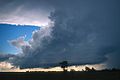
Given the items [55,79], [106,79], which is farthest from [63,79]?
[106,79]

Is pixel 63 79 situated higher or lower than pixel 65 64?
lower

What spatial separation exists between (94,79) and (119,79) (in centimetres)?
913

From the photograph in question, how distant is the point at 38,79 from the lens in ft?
332

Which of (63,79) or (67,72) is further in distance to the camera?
(67,72)

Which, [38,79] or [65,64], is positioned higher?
[65,64]

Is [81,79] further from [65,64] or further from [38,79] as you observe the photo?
[65,64]

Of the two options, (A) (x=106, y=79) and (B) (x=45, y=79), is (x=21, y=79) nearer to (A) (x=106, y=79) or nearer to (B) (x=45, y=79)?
(B) (x=45, y=79)

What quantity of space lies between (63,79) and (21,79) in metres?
15.8

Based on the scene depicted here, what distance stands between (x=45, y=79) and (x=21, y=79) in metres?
9.13

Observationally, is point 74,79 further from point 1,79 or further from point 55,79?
point 1,79

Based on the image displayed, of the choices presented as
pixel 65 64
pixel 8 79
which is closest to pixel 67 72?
pixel 65 64

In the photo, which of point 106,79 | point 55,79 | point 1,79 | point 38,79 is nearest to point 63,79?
point 55,79

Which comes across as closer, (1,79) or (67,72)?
(1,79)

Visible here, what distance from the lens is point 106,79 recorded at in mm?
98062
